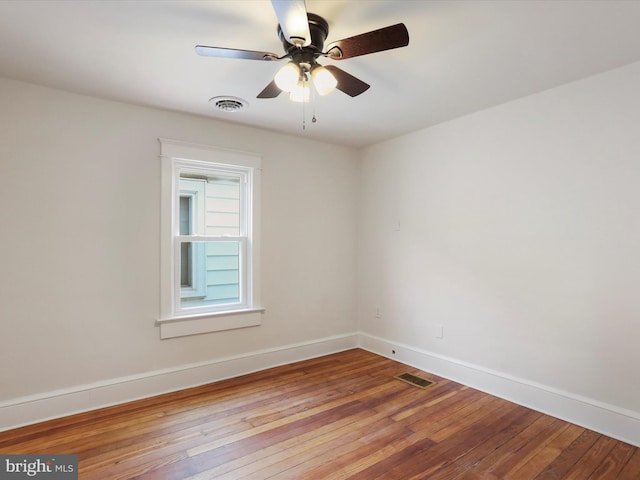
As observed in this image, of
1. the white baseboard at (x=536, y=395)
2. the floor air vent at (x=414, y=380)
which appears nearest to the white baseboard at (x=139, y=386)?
the floor air vent at (x=414, y=380)

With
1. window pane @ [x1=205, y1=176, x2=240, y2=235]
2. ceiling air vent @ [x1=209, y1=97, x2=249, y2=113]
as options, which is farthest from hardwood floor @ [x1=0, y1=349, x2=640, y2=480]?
ceiling air vent @ [x1=209, y1=97, x2=249, y2=113]

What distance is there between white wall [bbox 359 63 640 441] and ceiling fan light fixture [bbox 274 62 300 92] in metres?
1.98

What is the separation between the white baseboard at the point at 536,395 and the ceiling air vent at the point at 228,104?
2.91 metres

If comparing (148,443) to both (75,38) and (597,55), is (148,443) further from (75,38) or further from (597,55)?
(597,55)

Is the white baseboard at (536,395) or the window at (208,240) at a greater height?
the window at (208,240)

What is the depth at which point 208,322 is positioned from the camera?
3.18 m

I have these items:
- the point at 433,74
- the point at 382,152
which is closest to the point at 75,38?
the point at 433,74

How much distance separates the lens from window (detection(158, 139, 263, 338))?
3021 mm

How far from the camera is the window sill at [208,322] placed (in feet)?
9.80

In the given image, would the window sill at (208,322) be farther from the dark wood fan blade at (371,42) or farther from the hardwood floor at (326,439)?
the dark wood fan blade at (371,42)

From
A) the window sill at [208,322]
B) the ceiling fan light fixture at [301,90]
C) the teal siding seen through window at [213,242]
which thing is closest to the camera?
the ceiling fan light fixture at [301,90]

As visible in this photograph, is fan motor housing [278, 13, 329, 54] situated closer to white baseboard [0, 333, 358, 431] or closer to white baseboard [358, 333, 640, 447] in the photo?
white baseboard [0, 333, 358, 431]

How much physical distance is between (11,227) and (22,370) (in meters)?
1.03

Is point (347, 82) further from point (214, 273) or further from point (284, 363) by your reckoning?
point (284, 363)
